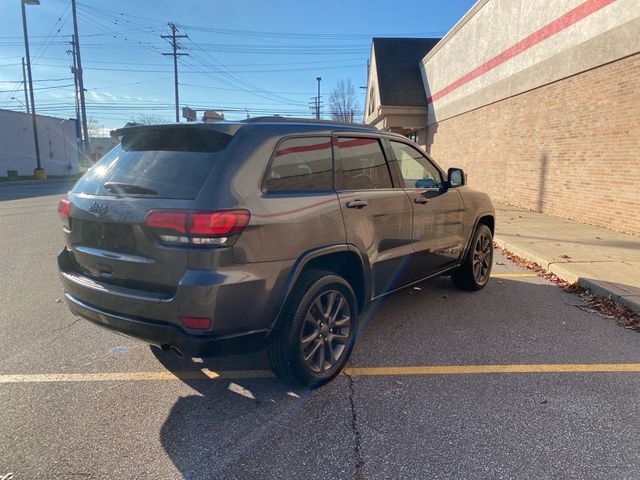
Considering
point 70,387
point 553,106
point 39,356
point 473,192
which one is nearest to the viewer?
point 70,387

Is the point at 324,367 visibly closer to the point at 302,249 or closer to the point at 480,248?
the point at 302,249

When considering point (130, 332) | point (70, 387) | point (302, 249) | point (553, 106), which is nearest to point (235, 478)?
point (130, 332)

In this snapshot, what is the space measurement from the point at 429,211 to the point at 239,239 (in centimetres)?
236

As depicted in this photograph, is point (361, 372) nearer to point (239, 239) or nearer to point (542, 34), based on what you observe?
point (239, 239)

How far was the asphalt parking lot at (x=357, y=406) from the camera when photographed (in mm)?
→ 2443

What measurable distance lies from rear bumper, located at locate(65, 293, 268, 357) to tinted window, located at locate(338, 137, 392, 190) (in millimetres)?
1373

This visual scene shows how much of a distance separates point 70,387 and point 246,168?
2095 mm

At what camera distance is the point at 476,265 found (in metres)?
5.45

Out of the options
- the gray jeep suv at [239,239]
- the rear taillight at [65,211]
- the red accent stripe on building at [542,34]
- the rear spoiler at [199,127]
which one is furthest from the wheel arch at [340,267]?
the red accent stripe on building at [542,34]

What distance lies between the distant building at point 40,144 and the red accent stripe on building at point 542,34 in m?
39.1

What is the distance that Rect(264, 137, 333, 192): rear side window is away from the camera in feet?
9.61

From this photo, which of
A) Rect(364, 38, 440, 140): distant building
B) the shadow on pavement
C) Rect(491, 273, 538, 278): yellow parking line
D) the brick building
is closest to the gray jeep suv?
Rect(491, 273, 538, 278): yellow parking line

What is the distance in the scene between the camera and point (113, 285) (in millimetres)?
2889

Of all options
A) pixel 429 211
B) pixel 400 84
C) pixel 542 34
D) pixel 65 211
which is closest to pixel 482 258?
pixel 429 211
